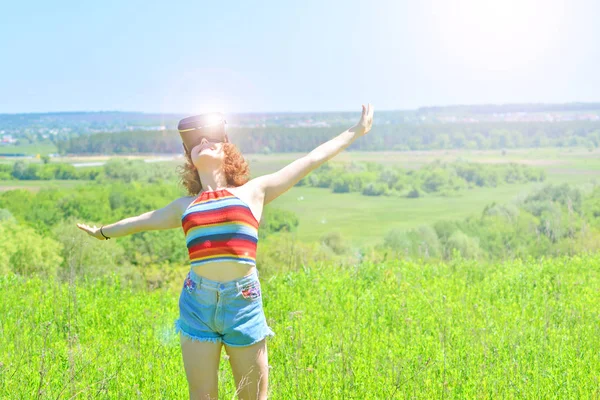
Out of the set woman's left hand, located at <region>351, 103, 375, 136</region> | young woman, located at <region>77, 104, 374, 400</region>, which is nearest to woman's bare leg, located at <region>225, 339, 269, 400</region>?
young woman, located at <region>77, 104, 374, 400</region>

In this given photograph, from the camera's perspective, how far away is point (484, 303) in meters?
7.90

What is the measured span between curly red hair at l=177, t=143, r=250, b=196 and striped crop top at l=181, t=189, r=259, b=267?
0.72 ft

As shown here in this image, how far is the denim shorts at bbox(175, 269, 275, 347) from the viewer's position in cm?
336

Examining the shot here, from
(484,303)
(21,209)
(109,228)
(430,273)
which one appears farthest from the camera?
(21,209)

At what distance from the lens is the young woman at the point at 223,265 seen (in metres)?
3.38

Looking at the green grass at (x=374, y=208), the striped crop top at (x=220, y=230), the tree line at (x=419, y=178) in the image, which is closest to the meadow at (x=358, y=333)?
the striped crop top at (x=220, y=230)

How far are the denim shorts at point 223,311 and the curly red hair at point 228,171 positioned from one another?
571mm

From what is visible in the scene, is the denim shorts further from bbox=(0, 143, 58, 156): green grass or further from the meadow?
bbox=(0, 143, 58, 156): green grass

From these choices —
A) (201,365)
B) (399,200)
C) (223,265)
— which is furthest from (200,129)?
(399,200)

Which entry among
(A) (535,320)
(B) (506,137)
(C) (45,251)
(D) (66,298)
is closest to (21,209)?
(C) (45,251)

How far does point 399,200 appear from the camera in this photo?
6562 centimetres

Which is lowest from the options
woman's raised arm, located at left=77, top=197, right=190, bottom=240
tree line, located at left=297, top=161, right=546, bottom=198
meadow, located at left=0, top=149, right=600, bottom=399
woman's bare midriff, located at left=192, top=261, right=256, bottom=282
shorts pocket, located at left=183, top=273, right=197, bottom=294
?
tree line, located at left=297, top=161, right=546, bottom=198

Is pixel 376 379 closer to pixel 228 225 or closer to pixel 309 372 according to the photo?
pixel 309 372

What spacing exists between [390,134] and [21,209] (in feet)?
137
